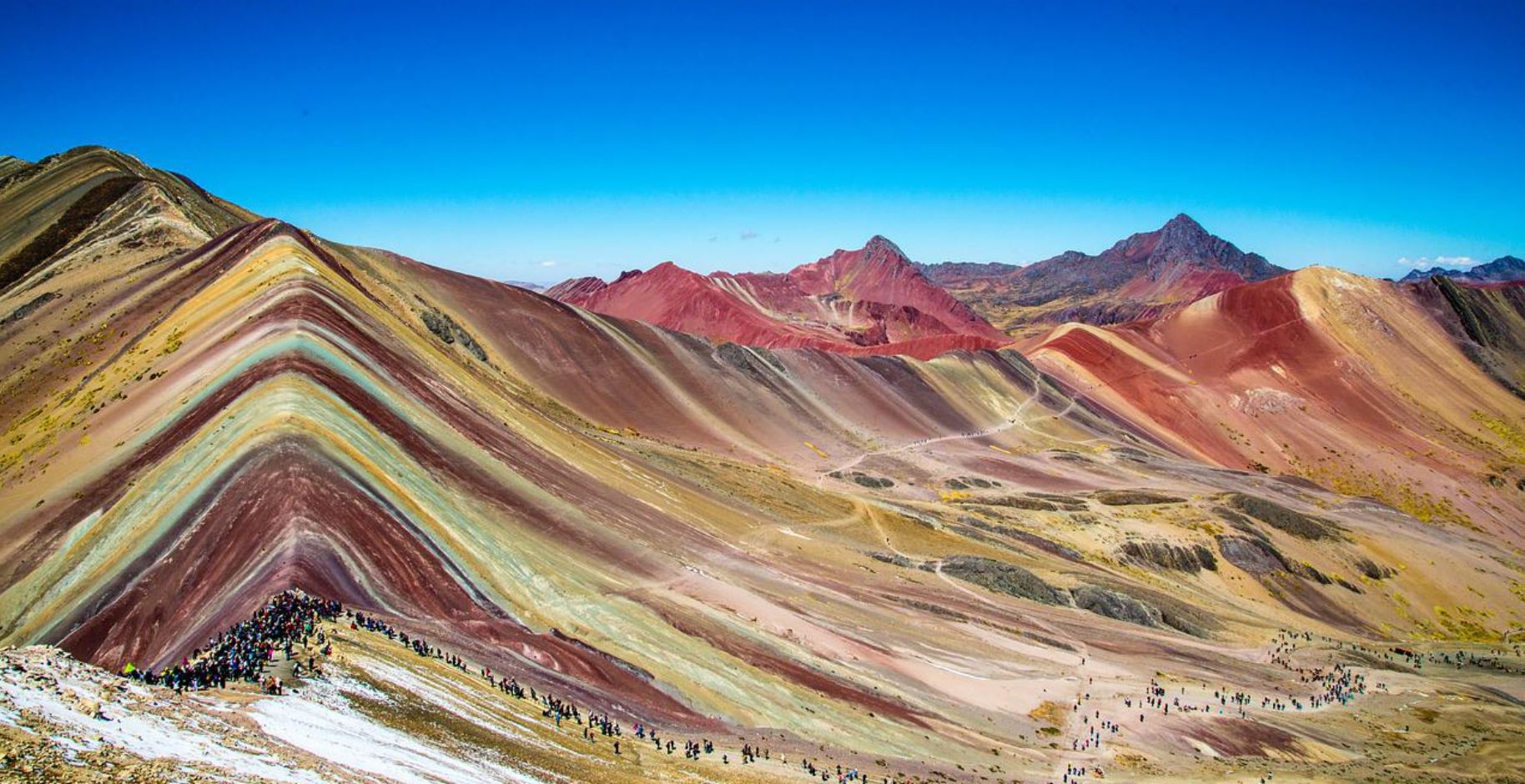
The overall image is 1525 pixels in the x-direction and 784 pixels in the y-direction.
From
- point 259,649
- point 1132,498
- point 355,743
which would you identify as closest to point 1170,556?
point 1132,498

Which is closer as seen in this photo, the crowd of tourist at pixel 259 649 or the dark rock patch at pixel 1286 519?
the crowd of tourist at pixel 259 649

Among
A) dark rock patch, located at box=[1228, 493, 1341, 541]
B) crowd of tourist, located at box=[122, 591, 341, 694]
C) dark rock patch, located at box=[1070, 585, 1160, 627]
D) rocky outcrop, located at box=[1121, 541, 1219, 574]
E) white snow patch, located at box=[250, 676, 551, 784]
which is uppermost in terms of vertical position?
dark rock patch, located at box=[1228, 493, 1341, 541]

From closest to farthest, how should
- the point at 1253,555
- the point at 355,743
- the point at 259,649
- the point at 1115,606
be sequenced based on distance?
the point at 355,743 < the point at 259,649 < the point at 1115,606 < the point at 1253,555

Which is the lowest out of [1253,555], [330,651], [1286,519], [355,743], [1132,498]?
[355,743]

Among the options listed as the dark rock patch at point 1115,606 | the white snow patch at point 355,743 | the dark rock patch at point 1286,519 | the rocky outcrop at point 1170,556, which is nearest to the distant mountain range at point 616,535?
the white snow patch at point 355,743

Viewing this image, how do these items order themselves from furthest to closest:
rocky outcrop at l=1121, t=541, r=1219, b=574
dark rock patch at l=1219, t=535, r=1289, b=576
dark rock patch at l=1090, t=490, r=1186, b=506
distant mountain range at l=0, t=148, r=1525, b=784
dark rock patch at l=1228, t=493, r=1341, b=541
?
dark rock patch at l=1090, t=490, r=1186, b=506
dark rock patch at l=1228, t=493, r=1341, b=541
dark rock patch at l=1219, t=535, r=1289, b=576
rocky outcrop at l=1121, t=541, r=1219, b=574
distant mountain range at l=0, t=148, r=1525, b=784

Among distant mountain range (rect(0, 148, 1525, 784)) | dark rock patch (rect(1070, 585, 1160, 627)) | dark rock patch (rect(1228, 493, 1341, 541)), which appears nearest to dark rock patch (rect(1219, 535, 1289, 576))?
distant mountain range (rect(0, 148, 1525, 784))

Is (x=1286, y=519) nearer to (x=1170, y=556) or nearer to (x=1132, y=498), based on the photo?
(x=1132, y=498)

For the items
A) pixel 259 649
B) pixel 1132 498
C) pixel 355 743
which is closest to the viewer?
pixel 355 743

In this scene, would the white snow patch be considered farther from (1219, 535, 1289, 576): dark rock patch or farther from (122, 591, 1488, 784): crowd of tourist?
(1219, 535, 1289, 576): dark rock patch

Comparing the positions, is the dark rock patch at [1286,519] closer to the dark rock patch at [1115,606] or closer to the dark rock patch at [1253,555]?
the dark rock patch at [1253,555]

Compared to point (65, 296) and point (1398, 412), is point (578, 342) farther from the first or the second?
point (1398, 412)
